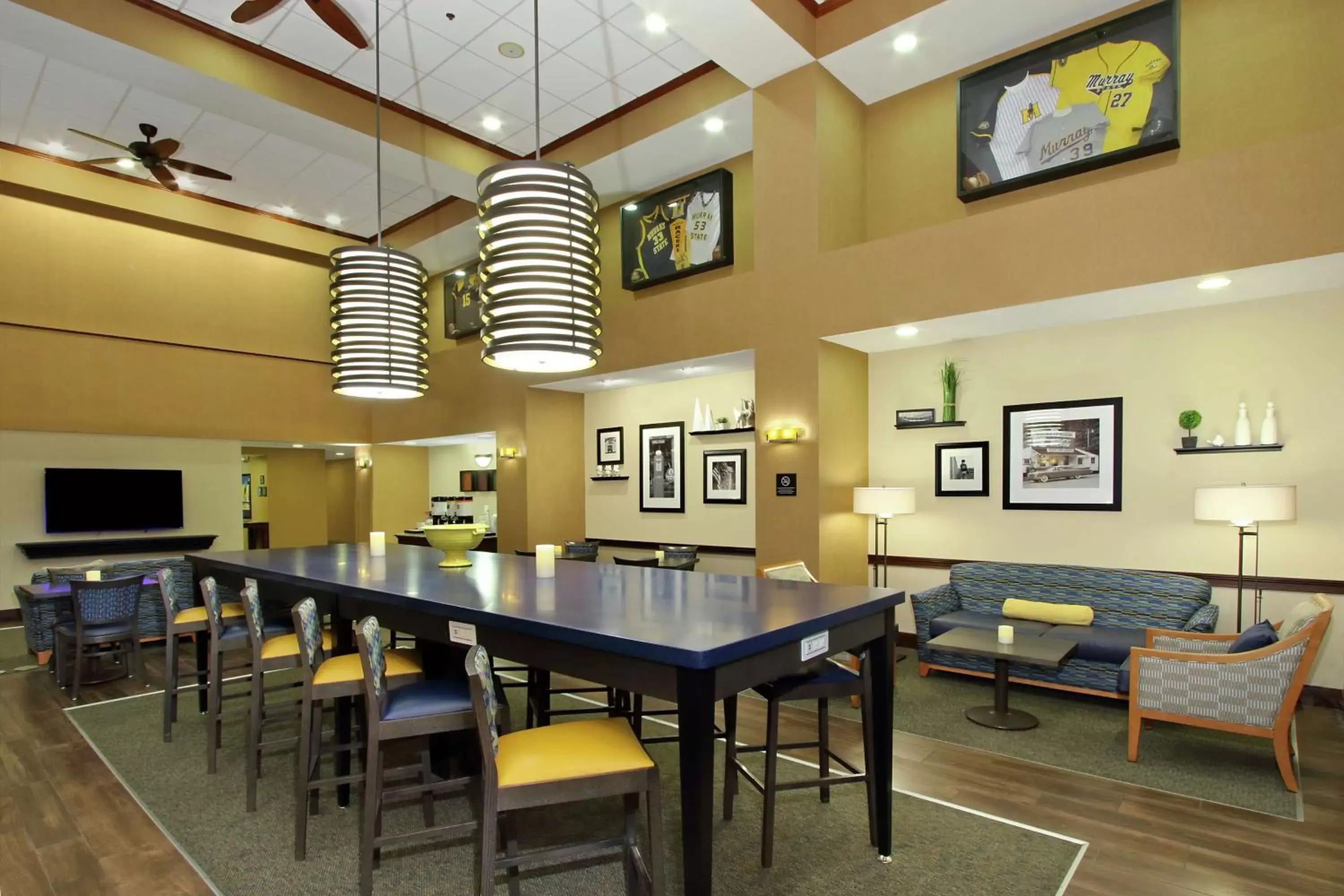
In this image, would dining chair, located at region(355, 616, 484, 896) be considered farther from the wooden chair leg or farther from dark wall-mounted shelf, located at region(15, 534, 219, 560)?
dark wall-mounted shelf, located at region(15, 534, 219, 560)

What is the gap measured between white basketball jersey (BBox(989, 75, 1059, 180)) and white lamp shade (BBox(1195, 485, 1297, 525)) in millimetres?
A: 2611

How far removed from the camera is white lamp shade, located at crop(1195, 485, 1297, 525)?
404 cm

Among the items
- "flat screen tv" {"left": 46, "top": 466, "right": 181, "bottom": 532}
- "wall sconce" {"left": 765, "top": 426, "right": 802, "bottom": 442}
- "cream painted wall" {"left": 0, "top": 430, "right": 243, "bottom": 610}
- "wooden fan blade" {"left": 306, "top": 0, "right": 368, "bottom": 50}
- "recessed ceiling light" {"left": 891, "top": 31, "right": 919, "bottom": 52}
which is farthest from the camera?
"flat screen tv" {"left": 46, "top": 466, "right": 181, "bottom": 532}

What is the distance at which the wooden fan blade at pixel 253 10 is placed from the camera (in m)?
4.37

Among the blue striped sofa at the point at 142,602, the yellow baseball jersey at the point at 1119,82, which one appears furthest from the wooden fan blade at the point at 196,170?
the yellow baseball jersey at the point at 1119,82

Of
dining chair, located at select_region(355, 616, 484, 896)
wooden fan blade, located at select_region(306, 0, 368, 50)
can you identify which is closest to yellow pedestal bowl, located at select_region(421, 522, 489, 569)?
dining chair, located at select_region(355, 616, 484, 896)

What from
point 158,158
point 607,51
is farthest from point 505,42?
point 158,158

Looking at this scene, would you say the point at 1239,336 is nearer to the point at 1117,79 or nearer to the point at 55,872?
the point at 1117,79

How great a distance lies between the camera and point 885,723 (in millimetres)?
2705

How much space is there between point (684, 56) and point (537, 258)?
4073mm

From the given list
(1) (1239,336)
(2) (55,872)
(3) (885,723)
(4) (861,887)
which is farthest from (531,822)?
(1) (1239,336)

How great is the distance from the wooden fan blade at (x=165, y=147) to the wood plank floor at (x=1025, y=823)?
514 centimetres

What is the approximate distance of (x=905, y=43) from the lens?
5328 millimetres

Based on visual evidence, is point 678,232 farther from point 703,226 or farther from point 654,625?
point 654,625
